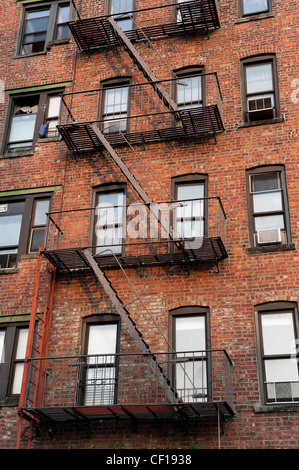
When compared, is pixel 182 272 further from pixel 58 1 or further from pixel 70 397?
pixel 58 1

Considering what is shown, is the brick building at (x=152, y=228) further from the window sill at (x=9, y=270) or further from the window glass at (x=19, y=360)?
the window sill at (x=9, y=270)

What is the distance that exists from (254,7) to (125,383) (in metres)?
11.4

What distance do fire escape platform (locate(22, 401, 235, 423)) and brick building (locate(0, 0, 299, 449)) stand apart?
6cm

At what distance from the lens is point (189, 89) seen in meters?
18.3

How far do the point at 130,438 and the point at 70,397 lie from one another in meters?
1.69

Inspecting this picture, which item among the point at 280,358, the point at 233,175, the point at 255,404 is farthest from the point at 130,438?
the point at 233,175

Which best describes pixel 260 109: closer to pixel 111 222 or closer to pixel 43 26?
pixel 111 222

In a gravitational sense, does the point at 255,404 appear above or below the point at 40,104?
below

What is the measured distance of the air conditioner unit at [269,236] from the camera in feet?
50.8

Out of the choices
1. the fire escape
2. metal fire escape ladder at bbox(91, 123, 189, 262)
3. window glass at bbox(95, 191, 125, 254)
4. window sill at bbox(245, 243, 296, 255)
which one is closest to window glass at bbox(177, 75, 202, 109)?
the fire escape

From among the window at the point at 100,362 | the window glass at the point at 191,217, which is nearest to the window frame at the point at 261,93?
the window glass at the point at 191,217

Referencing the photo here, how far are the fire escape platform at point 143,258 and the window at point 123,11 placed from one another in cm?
784

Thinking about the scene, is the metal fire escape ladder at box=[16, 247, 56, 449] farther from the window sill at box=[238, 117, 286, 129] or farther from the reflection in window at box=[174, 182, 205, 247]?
the window sill at box=[238, 117, 286, 129]

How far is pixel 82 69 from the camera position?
19.5 metres
